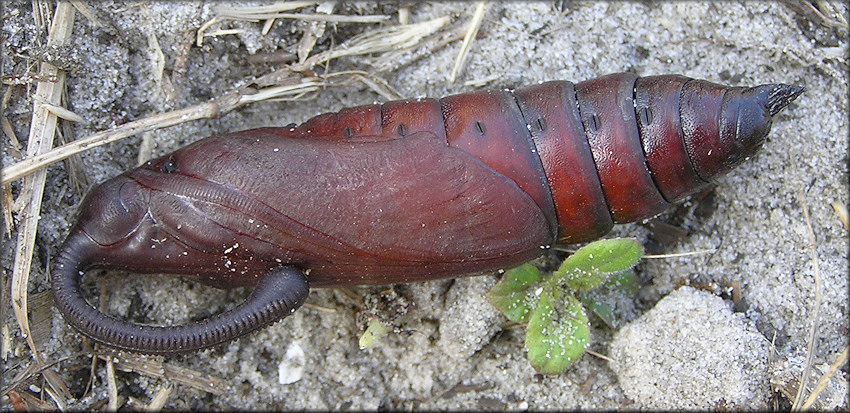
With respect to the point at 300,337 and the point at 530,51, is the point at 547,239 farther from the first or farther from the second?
the point at 300,337

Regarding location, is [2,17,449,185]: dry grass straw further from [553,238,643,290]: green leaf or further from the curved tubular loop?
[553,238,643,290]: green leaf

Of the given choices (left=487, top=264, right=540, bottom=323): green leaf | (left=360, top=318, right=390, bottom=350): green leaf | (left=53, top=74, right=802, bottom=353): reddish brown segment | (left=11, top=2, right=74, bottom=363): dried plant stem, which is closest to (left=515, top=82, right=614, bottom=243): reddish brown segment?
(left=53, top=74, right=802, bottom=353): reddish brown segment

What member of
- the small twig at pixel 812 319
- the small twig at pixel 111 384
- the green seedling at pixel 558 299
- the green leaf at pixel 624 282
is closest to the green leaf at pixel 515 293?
the green seedling at pixel 558 299

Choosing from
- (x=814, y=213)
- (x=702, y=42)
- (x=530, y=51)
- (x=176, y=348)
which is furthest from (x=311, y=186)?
(x=814, y=213)

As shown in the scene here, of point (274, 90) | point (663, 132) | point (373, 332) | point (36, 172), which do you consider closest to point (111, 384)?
point (36, 172)

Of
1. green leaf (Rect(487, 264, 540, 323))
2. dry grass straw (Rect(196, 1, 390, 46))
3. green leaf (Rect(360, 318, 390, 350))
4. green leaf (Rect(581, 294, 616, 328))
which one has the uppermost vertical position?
dry grass straw (Rect(196, 1, 390, 46))

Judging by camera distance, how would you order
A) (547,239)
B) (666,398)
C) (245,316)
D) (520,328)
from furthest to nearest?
(520,328) → (666,398) → (547,239) → (245,316)

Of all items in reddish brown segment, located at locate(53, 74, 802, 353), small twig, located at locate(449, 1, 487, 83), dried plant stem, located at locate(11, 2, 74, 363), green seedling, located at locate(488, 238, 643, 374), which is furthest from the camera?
small twig, located at locate(449, 1, 487, 83)
